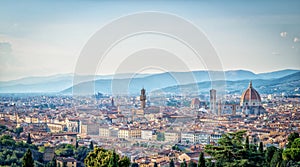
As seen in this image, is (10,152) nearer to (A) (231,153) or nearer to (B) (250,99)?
(A) (231,153)

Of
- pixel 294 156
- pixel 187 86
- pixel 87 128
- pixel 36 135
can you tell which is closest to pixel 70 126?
pixel 87 128

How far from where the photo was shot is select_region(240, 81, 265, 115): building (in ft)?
83.5

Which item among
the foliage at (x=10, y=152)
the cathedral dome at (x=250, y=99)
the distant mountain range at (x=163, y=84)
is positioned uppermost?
the distant mountain range at (x=163, y=84)

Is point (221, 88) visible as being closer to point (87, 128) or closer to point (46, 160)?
point (87, 128)

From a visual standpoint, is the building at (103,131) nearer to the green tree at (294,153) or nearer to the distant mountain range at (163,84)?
the distant mountain range at (163,84)

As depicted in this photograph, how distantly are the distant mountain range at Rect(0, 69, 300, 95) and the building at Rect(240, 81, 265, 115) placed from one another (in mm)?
1554

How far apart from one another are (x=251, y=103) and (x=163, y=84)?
271 inches

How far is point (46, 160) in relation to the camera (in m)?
9.77

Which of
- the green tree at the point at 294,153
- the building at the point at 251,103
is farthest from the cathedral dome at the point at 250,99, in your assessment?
the green tree at the point at 294,153

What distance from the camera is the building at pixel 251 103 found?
25438 millimetres

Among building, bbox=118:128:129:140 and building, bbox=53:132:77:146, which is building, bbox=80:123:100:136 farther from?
building, bbox=53:132:77:146

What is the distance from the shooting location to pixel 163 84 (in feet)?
100

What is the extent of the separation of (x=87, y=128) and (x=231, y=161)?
14.8 m

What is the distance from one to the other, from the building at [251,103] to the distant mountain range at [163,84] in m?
1.55
